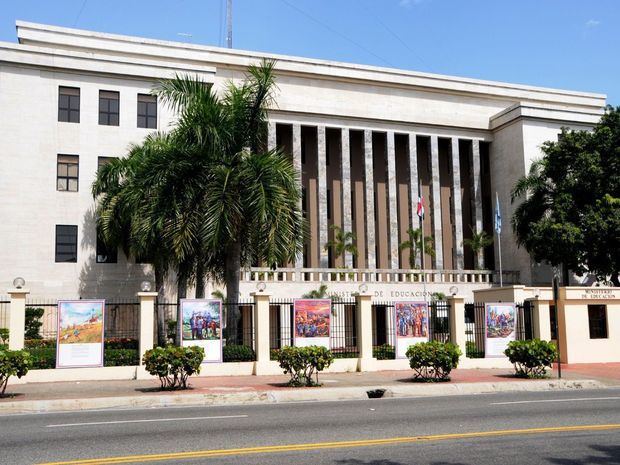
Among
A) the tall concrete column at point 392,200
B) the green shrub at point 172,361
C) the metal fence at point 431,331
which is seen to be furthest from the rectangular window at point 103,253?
the green shrub at point 172,361

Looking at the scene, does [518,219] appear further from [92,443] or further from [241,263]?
[92,443]

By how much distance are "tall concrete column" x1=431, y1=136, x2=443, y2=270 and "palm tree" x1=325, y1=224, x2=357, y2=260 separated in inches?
223

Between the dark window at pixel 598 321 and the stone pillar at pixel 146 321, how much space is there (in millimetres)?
16591

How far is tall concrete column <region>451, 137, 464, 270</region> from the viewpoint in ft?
139

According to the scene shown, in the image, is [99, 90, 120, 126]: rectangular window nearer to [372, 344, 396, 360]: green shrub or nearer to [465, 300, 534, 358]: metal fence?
[372, 344, 396, 360]: green shrub

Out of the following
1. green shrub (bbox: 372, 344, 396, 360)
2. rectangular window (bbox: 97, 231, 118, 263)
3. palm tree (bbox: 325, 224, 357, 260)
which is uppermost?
palm tree (bbox: 325, 224, 357, 260)

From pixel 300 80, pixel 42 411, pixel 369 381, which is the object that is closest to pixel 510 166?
pixel 300 80

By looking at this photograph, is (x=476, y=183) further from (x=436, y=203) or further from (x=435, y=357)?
(x=435, y=357)

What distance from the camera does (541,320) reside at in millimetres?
23859

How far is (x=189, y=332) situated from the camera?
19.8 meters

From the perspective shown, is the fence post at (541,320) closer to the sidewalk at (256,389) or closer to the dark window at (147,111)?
the sidewalk at (256,389)

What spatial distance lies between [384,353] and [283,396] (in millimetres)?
8329

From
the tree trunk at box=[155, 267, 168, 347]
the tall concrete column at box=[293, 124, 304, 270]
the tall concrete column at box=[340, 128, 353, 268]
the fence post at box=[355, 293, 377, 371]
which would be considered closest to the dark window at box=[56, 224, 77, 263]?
the tree trunk at box=[155, 267, 168, 347]

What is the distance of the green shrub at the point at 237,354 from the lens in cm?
2097
